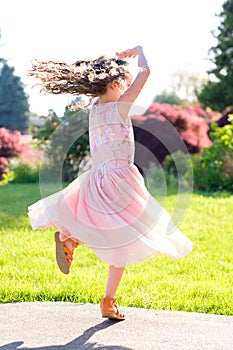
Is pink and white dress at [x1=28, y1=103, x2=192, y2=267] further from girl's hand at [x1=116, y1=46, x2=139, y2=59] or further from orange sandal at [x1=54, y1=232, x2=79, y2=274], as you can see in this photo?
girl's hand at [x1=116, y1=46, x2=139, y2=59]

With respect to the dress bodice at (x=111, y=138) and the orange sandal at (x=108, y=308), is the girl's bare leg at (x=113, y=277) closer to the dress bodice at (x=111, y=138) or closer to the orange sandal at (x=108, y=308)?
the orange sandal at (x=108, y=308)

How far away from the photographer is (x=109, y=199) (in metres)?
3.70

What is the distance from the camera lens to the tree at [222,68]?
24.8 meters

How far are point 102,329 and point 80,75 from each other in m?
1.49

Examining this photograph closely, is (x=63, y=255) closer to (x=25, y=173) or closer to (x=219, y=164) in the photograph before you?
(x=219, y=164)

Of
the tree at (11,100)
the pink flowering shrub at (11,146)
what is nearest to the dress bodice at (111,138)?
the pink flowering shrub at (11,146)

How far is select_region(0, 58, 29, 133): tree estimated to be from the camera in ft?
116

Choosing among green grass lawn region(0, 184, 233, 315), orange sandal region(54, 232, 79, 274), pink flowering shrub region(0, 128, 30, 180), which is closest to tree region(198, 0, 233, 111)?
pink flowering shrub region(0, 128, 30, 180)

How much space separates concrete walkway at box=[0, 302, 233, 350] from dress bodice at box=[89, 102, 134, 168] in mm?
934

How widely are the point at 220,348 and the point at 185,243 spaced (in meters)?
0.67

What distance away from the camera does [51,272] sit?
5.34 m

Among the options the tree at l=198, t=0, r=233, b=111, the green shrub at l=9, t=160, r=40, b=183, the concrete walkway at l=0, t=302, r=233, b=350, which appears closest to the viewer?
the concrete walkway at l=0, t=302, r=233, b=350

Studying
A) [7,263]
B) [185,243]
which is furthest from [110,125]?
[7,263]

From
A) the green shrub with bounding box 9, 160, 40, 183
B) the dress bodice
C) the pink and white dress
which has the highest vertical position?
the dress bodice
